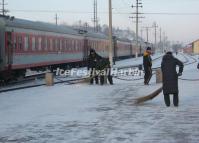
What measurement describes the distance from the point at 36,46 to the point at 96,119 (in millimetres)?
17659

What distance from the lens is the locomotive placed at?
24.0 meters

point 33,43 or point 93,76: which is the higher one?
point 33,43

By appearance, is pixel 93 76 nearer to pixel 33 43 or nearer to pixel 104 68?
pixel 104 68

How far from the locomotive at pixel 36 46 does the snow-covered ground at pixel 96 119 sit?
20.0 ft

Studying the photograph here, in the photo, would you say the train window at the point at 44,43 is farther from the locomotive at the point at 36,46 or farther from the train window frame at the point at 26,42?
the train window frame at the point at 26,42

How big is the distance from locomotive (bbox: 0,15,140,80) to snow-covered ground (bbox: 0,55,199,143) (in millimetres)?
6103

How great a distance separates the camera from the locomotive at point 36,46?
946 inches

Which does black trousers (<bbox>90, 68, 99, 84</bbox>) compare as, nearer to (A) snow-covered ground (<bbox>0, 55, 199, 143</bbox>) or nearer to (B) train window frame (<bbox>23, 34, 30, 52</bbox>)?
(B) train window frame (<bbox>23, 34, 30, 52</bbox>)

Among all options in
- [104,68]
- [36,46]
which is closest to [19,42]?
[36,46]

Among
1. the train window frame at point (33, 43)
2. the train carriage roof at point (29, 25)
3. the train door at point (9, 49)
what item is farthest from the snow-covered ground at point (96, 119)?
the train window frame at point (33, 43)

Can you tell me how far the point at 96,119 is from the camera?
1197cm

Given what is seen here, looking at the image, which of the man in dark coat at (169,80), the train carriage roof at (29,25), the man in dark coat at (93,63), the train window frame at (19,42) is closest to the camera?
the man in dark coat at (169,80)

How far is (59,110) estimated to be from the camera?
45.4 feet

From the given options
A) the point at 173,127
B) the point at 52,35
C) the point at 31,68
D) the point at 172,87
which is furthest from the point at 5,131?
the point at 52,35
